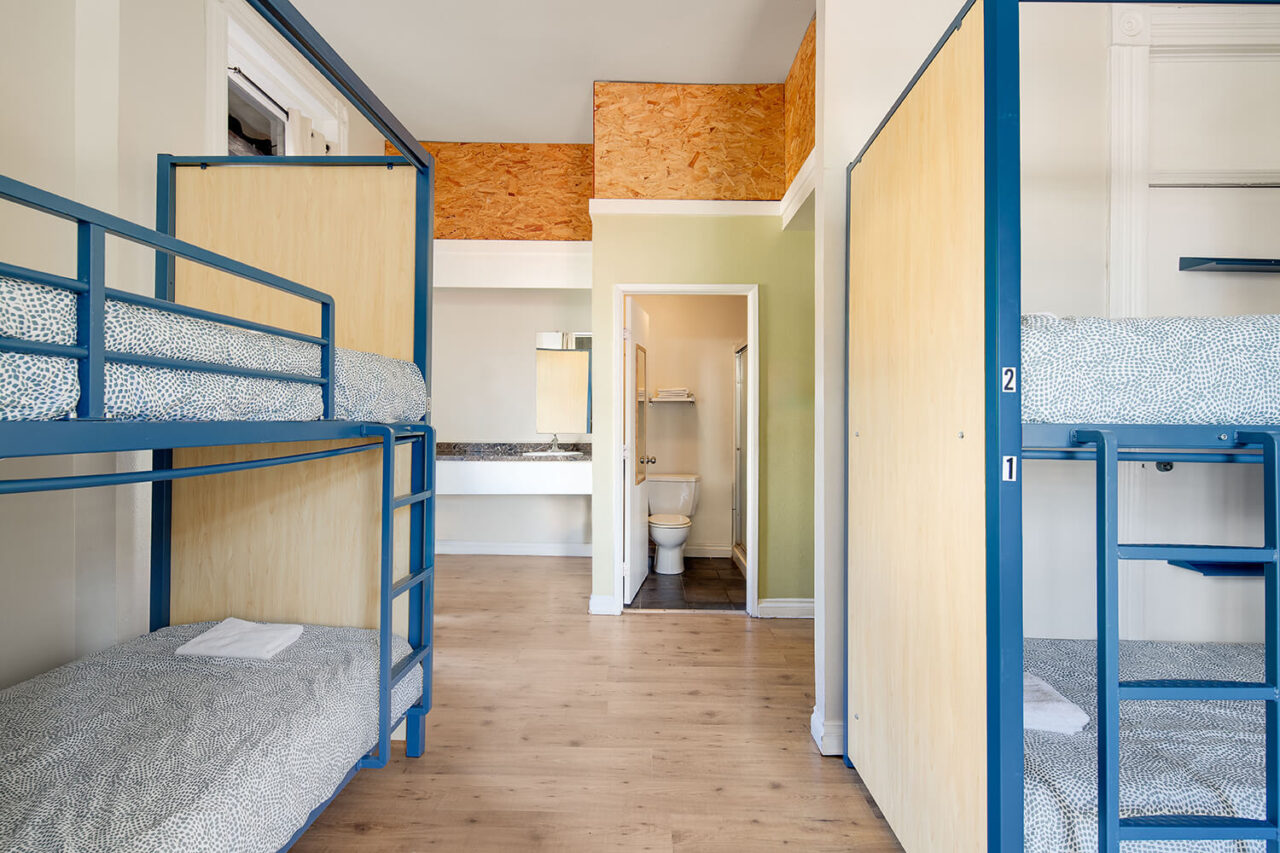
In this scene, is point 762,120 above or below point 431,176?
above

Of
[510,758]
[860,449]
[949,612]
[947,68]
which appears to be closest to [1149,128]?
[947,68]

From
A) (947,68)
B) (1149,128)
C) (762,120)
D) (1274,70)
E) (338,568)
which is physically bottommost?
(338,568)

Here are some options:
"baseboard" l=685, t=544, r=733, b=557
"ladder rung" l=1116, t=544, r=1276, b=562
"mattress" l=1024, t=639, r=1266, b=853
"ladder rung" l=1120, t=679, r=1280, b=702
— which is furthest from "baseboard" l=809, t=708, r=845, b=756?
"baseboard" l=685, t=544, r=733, b=557

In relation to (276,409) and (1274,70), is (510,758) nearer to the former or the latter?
(276,409)

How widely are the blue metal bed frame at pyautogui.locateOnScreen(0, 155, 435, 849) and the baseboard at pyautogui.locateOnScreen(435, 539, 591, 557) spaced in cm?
287

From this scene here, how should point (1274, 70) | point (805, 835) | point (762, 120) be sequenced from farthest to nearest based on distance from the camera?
point (762, 120)
point (1274, 70)
point (805, 835)

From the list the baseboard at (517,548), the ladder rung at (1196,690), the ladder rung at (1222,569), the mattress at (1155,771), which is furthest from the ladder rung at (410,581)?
the baseboard at (517,548)

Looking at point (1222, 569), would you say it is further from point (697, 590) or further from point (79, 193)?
point (79, 193)

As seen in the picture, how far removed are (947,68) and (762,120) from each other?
8.26 ft

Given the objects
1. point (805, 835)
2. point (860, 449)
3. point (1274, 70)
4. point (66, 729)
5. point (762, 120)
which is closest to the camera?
point (66, 729)

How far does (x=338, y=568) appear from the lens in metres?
2.03

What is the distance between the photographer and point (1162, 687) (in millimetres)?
1036

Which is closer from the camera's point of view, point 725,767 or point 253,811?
point 253,811

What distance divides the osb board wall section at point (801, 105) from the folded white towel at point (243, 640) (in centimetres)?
301
